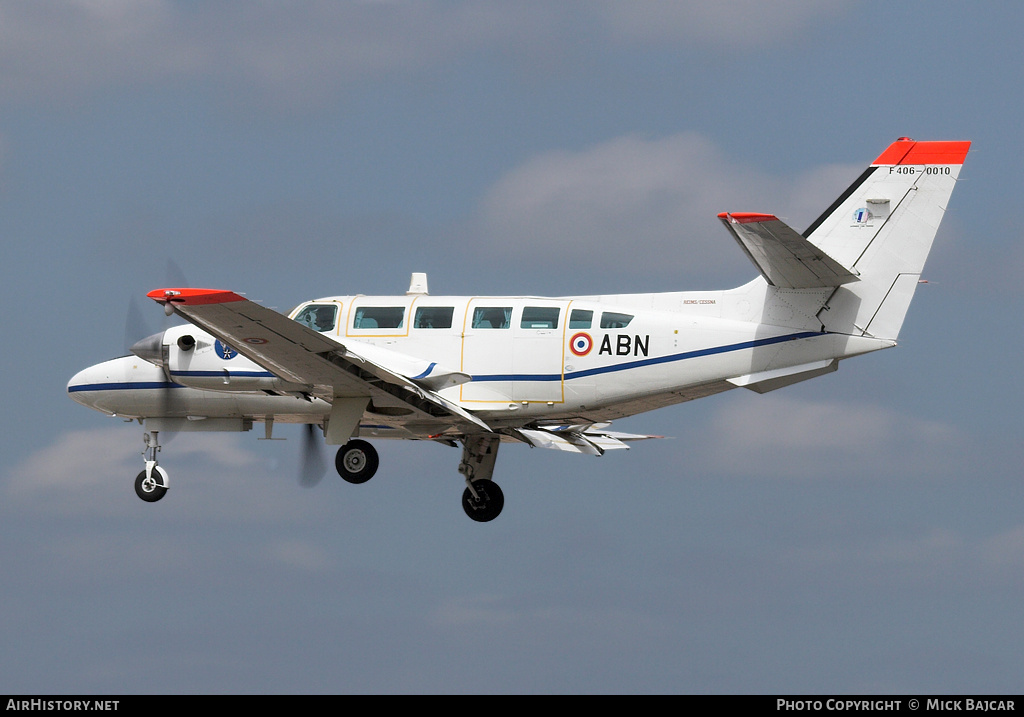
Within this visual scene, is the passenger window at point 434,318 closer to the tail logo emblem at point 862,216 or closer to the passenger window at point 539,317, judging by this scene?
the passenger window at point 539,317

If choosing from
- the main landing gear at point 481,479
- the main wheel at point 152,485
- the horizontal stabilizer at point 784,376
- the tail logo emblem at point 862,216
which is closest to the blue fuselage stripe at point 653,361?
the horizontal stabilizer at point 784,376

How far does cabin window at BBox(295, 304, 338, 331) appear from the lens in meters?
31.6

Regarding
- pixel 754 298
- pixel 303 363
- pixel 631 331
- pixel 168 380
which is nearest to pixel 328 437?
pixel 303 363

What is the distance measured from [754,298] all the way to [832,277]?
169 centimetres

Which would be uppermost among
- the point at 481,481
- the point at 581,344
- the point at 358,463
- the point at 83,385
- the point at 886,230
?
the point at 886,230

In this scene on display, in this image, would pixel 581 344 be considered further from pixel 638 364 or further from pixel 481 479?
pixel 481 479

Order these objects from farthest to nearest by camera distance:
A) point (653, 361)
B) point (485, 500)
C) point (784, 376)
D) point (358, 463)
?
point (485, 500) → point (358, 463) → point (653, 361) → point (784, 376)

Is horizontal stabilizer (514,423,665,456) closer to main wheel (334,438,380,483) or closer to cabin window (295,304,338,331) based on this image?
main wheel (334,438,380,483)

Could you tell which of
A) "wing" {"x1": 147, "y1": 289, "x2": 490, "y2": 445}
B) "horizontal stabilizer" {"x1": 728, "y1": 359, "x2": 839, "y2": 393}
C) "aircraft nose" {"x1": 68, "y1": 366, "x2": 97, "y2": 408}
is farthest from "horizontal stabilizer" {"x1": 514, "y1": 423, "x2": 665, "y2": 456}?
"aircraft nose" {"x1": 68, "y1": 366, "x2": 97, "y2": 408}

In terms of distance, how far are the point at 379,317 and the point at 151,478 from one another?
7.27 meters

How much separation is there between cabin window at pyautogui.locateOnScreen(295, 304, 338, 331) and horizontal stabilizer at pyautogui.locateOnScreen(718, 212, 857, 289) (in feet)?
29.4

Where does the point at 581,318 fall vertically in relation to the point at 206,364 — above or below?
above

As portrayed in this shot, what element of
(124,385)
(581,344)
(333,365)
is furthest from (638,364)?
(124,385)

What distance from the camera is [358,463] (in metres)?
32.0
